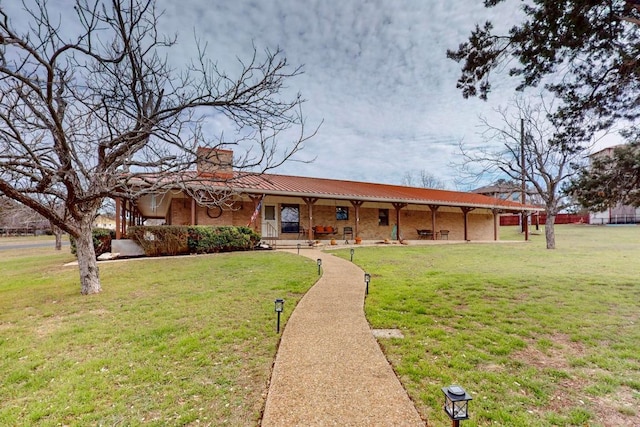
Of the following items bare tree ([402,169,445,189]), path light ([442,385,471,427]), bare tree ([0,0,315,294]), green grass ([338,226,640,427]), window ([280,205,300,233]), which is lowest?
green grass ([338,226,640,427])

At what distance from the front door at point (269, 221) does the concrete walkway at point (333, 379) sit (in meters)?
11.7

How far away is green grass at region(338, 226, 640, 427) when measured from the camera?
2.71 metres

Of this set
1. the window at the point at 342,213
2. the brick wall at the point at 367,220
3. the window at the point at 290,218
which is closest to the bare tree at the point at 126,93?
the brick wall at the point at 367,220

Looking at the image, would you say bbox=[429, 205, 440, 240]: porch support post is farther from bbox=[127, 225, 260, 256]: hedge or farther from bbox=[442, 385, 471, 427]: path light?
bbox=[442, 385, 471, 427]: path light

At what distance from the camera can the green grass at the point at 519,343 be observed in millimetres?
2709

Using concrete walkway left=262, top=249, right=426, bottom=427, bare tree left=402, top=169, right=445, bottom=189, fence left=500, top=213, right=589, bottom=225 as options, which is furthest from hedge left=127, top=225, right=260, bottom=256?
bare tree left=402, top=169, right=445, bottom=189

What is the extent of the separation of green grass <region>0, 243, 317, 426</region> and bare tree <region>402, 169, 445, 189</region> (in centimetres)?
4289

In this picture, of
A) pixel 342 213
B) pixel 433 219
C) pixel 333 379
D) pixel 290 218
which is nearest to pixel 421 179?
pixel 433 219

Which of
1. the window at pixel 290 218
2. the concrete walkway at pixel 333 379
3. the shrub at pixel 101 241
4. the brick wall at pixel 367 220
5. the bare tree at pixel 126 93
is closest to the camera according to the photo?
the concrete walkway at pixel 333 379

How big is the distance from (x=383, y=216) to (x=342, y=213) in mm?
3107

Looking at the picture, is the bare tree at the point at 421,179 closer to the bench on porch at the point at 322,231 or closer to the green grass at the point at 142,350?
the bench on porch at the point at 322,231

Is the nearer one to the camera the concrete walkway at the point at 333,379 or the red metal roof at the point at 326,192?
the concrete walkway at the point at 333,379

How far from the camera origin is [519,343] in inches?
157

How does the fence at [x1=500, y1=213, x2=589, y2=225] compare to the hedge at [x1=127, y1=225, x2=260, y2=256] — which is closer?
the hedge at [x1=127, y1=225, x2=260, y2=256]
